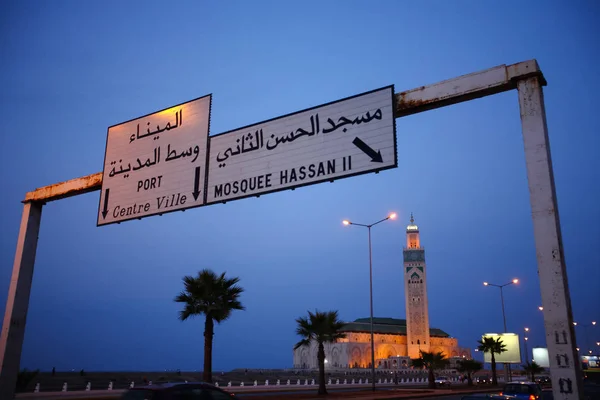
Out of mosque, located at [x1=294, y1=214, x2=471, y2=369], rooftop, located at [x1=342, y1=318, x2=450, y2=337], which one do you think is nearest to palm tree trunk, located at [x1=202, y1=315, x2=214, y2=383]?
rooftop, located at [x1=342, y1=318, x2=450, y2=337]

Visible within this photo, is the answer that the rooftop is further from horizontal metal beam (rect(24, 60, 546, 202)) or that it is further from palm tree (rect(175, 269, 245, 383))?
horizontal metal beam (rect(24, 60, 546, 202))

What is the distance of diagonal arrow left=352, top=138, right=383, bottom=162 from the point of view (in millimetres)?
10227

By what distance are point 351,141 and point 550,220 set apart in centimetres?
427

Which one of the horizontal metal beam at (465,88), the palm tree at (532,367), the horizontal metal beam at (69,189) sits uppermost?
the horizontal metal beam at (465,88)

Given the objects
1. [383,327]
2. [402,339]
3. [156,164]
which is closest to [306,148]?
[156,164]

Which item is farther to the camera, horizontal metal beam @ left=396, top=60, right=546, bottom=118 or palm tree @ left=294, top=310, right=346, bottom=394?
palm tree @ left=294, top=310, right=346, bottom=394

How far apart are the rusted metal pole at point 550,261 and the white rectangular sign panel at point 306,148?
2579 mm

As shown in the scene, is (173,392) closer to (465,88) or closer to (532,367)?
(465,88)

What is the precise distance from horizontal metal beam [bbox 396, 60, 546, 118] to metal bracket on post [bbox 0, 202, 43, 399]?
41.6ft

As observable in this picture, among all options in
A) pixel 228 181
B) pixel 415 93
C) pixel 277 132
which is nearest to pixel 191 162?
pixel 228 181

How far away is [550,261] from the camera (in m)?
8.24

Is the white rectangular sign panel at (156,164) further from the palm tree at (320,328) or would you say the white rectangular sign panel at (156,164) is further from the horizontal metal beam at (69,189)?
the palm tree at (320,328)

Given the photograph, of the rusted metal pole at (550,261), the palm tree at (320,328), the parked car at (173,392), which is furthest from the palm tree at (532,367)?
the parked car at (173,392)

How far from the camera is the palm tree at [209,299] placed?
29.7 meters
